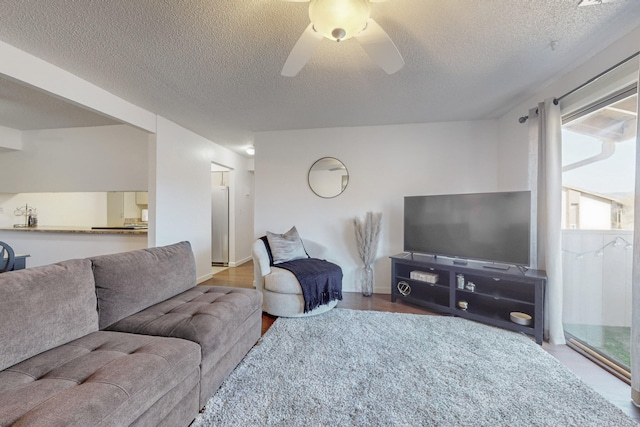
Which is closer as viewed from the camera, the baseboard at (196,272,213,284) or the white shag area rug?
the white shag area rug

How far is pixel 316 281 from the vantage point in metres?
2.78

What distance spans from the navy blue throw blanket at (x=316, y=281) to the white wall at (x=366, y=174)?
794mm

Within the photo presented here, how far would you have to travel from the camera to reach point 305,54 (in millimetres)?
1646

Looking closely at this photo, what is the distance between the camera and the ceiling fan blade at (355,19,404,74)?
145cm

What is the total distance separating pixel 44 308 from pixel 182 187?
2.70 m

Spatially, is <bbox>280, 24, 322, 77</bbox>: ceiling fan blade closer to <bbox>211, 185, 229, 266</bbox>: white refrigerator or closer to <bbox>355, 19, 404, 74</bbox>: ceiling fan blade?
<bbox>355, 19, 404, 74</bbox>: ceiling fan blade

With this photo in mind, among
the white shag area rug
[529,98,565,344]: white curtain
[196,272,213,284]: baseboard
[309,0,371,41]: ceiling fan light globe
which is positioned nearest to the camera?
[309,0,371,41]: ceiling fan light globe

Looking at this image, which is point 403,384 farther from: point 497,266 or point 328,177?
point 328,177

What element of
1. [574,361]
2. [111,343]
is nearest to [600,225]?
[574,361]

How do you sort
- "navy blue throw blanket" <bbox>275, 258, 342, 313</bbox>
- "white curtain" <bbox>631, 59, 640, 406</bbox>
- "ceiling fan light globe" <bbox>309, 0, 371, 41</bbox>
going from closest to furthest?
"ceiling fan light globe" <bbox>309, 0, 371, 41</bbox>
"white curtain" <bbox>631, 59, 640, 406</bbox>
"navy blue throw blanket" <bbox>275, 258, 342, 313</bbox>

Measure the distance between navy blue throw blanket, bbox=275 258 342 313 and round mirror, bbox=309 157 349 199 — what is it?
1.18 meters

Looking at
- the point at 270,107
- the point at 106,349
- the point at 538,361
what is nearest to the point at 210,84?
the point at 270,107

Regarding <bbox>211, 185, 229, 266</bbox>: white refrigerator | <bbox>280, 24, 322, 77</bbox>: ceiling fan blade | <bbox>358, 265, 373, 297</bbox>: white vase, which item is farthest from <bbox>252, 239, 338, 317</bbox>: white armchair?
<bbox>211, 185, 229, 266</bbox>: white refrigerator

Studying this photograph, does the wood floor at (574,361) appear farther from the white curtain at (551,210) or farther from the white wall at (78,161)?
the white wall at (78,161)
